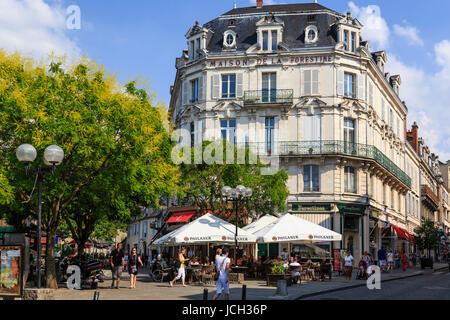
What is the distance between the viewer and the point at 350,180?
37969mm

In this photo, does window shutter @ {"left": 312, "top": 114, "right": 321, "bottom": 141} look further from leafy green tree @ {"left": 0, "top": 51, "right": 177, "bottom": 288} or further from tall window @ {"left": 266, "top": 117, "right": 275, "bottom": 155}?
leafy green tree @ {"left": 0, "top": 51, "right": 177, "bottom": 288}

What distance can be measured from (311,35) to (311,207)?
11.1 m

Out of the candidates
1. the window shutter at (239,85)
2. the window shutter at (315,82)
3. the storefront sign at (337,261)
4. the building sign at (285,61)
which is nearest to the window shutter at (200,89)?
the window shutter at (239,85)

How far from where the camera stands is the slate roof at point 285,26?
38.5 m

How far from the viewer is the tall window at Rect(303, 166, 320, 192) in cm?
3728

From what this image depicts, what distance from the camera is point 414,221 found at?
191ft

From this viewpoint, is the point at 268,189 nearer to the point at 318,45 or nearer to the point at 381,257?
the point at 381,257

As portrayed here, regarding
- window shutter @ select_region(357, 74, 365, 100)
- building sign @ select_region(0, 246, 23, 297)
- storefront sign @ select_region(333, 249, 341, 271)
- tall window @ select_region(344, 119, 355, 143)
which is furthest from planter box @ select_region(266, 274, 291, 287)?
window shutter @ select_region(357, 74, 365, 100)

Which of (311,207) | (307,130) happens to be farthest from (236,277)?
(307,130)

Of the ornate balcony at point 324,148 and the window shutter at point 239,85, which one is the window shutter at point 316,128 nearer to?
the ornate balcony at point 324,148

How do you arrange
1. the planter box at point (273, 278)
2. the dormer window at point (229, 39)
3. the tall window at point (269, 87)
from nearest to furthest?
the planter box at point (273, 278)
the tall window at point (269, 87)
the dormer window at point (229, 39)

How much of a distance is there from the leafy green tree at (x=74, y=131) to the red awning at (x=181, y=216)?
1614 cm

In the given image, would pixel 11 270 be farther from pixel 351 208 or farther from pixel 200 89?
pixel 351 208
